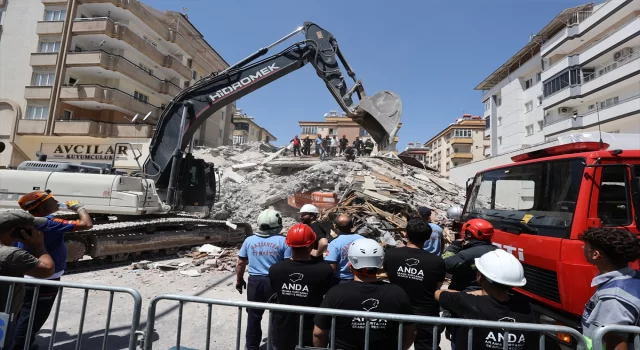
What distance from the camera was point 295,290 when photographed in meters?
2.73

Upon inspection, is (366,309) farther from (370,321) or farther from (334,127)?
(334,127)

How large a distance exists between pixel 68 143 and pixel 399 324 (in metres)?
28.5

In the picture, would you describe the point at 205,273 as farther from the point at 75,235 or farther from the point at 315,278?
the point at 315,278

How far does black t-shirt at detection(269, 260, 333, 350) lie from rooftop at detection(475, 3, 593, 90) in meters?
34.8

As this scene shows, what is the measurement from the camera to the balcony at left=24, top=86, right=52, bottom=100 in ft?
76.1

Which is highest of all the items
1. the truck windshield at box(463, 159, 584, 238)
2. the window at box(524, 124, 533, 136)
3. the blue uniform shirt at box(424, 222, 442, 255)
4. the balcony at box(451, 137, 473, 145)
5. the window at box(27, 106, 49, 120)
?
the balcony at box(451, 137, 473, 145)

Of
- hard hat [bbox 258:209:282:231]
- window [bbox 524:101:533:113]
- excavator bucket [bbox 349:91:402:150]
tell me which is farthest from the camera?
window [bbox 524:101:533:113]

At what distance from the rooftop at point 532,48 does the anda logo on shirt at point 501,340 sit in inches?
1367

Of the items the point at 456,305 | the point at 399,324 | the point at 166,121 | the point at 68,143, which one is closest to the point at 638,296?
the point at 456,305

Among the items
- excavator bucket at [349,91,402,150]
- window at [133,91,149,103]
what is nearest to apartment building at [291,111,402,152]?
window at [133,91,149,103]

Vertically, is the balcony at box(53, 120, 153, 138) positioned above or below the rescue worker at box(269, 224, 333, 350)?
above

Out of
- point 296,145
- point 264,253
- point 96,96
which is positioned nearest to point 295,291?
Answer: point 264,253

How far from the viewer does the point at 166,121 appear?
29.2 ft

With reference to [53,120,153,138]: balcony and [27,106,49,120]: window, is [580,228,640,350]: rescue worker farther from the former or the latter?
A: [27,106,49,120]: window
